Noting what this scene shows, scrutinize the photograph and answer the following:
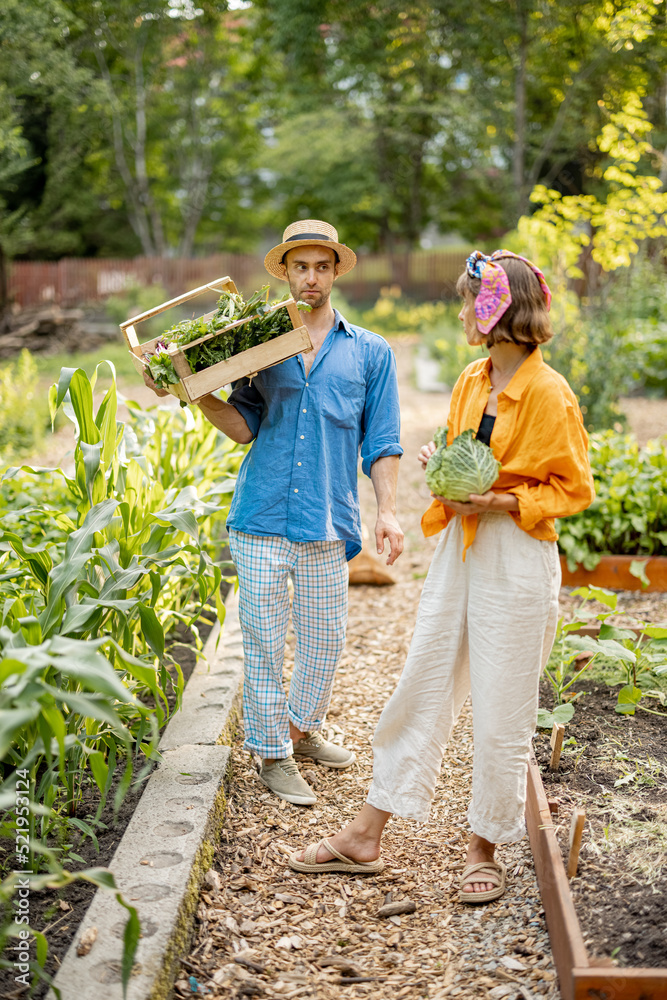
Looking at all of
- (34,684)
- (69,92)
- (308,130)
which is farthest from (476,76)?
(34,684)

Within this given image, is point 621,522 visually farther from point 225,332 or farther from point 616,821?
point 225,332

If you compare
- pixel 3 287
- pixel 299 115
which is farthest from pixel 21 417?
pixel 299 115

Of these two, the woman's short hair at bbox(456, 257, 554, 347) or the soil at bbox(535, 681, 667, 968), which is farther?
the woman's short hair at bbox(456, 257, 554, 347)

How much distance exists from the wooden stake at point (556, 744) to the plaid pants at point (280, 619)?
801 mm

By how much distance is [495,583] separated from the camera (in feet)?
7.39

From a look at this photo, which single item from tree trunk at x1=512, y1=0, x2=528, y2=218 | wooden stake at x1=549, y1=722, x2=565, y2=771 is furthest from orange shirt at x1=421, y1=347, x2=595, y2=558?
tree trunk at x1=512, y1=0, x2=528, y2=218

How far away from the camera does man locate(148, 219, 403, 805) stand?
110 inches

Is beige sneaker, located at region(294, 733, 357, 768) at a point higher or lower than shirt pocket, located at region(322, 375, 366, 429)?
lower

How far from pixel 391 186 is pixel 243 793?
23254 millimetres

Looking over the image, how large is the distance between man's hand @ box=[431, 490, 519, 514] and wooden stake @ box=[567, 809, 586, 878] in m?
0.79

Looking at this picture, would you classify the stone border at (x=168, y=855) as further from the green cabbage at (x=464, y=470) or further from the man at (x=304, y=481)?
the green cabbage at (x=464, y=470)

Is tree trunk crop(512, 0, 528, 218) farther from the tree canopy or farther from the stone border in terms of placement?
Result: the stone border

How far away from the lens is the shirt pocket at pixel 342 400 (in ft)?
9.23

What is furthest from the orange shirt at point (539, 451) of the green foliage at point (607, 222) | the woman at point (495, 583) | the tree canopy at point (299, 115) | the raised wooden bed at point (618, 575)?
the tree canopy at point (299, 115)
